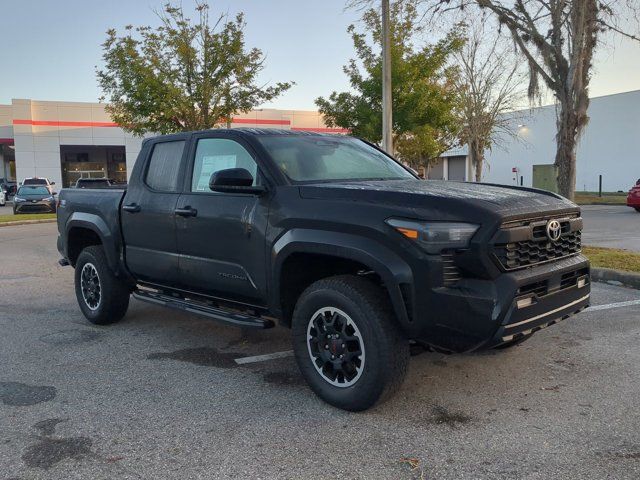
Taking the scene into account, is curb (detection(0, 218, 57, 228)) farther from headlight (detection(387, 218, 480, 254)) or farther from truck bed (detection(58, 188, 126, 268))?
headlight (detection(387, 218, 480, 254))

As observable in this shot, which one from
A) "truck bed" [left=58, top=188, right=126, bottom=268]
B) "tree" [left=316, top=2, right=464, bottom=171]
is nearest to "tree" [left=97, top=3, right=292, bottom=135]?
"tree" [left=316, top=2, right=464, bottom=171]

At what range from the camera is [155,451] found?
3.26 metres

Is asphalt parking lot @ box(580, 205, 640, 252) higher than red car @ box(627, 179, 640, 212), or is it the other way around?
red car @ box(627, 179, 640, 212)

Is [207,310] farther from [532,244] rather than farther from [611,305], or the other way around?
[611,305]

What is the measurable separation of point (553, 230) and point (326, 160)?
1.86m

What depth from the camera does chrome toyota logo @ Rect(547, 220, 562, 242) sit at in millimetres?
3785

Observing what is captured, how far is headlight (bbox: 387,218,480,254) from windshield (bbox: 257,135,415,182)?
4.12 feet

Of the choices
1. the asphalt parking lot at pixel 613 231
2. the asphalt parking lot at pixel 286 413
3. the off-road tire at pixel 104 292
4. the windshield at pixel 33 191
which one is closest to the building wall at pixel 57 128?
the windshield at pixel 33 191

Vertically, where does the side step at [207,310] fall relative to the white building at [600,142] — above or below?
below

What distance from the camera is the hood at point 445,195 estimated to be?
11.5 ft

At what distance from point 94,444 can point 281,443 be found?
1.09m

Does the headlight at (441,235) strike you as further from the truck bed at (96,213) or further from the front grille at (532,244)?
the truck bed at (96,213)

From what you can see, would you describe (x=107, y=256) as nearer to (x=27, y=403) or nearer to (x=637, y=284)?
(x=27, y=403)

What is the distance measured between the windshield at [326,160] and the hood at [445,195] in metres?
0.29
